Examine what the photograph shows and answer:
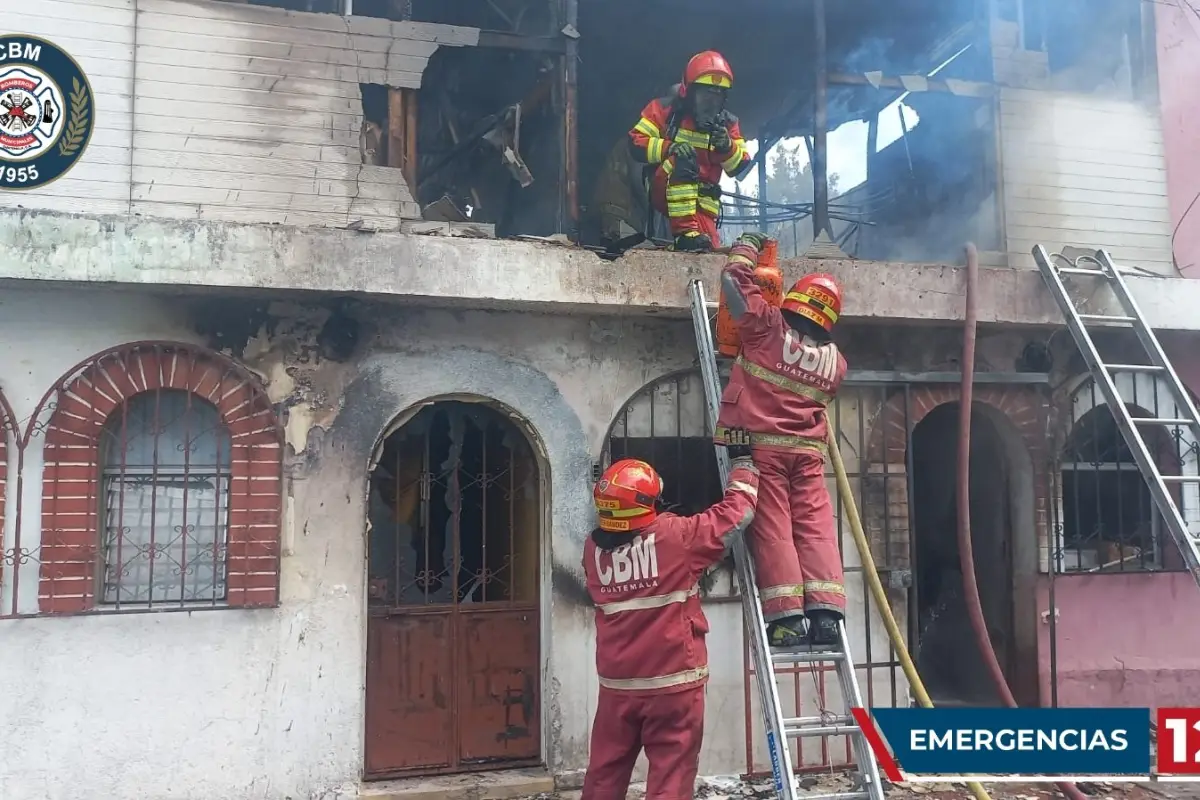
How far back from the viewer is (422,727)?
5.11 meters

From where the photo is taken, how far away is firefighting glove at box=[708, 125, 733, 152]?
5324mm

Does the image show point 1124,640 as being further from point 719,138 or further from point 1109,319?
point 719,138

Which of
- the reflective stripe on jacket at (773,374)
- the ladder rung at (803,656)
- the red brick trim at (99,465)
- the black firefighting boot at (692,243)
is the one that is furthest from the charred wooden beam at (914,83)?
the red brick trim at (99,465)

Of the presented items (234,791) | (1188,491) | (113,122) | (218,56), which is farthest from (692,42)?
(234,791)

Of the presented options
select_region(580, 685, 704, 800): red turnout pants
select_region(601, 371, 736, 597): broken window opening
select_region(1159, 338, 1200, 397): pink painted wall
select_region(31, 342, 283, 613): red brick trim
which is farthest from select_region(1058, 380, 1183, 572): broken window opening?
select_region(31, 342, 283, 613): red brick trim

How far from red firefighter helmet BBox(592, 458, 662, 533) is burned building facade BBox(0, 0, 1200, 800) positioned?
1.57m

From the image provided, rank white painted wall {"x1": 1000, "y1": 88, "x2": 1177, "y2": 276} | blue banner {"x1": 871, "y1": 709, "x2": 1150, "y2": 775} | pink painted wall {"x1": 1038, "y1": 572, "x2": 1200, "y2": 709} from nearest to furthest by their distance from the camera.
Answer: blue banner {"x1": 871, "y1": 709, "x2": 1150, "y2": 775} → pink painted wall {"x1": 1038, "y1": 572, "x2": 1200, "y2": 709} → white painted wall {"x1": 1000, "y1": 88, "x2": 1177, "y2": 276}

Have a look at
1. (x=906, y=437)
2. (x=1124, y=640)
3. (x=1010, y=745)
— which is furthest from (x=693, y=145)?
(x=1124, y=640)

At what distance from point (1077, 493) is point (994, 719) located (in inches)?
91.2

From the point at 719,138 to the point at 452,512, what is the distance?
2858 mm

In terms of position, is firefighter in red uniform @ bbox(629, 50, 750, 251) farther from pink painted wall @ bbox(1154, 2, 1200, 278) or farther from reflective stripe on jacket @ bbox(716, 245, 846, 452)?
pink painted wall @ bbox(1154, 2, 1200, 278)

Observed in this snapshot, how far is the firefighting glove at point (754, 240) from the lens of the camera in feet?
14.1

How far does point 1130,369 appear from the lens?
193 inches

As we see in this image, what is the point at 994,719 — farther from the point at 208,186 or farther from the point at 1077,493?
the point at 208,186
